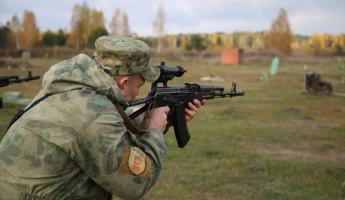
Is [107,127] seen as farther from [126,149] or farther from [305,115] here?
[305,115]

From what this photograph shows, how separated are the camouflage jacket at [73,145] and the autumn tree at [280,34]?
78.8 metres

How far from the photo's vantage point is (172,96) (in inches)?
136

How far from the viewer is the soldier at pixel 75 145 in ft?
8.43

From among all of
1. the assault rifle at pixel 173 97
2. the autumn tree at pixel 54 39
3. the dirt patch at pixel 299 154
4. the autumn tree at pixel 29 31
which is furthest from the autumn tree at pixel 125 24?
the assault rifle at pixel 173 97

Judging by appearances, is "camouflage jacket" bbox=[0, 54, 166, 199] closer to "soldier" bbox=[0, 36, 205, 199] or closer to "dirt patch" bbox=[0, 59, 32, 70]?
"soldier" bbox=[0, 36, 205, 199]

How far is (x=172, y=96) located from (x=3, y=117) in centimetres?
1107

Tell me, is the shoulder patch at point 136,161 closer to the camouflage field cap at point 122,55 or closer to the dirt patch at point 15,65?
the camouflage field cap at point 122,55

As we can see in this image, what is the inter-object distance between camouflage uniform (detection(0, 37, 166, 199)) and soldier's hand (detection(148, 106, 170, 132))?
12.1 inches

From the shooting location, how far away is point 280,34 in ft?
265

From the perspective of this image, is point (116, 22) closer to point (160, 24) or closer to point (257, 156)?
point (160, 24)

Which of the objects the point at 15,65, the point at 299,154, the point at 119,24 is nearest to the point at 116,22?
the point at 119,24

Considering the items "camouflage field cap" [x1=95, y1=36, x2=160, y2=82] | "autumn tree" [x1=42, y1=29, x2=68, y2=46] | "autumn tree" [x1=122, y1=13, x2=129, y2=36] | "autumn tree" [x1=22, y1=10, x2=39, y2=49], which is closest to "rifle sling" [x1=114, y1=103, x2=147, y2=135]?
A: "camouflage field cap" [x1=95, y1=36, x2=160, y2=82]

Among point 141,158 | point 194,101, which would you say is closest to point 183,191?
point 194,101

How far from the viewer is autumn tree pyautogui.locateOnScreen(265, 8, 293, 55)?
3142 inches
